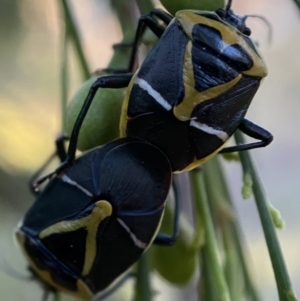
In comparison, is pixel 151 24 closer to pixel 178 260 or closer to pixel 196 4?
pixel 196 4

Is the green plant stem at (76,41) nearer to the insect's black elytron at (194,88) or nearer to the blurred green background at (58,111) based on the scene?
the insect's black elytron at (194,88)

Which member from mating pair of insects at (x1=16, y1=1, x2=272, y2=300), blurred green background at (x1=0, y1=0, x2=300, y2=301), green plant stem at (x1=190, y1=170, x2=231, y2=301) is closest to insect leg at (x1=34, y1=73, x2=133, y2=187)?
mating pair of insects at (x1=16, y1=1, x2=272, y2=300)

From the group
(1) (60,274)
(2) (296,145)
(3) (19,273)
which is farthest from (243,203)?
(1) (60,274)

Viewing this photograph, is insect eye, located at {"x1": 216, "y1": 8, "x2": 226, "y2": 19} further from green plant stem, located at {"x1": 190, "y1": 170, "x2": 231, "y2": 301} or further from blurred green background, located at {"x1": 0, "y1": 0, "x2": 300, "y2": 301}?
blurred green background, located at {"x1": 0, "y1": 0, "x2": 300, "y2": 301}

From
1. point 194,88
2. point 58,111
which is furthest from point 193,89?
point 58,111

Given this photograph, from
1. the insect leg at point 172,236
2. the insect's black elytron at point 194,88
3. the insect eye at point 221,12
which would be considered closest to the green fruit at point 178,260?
the insect leg at point 172,236
